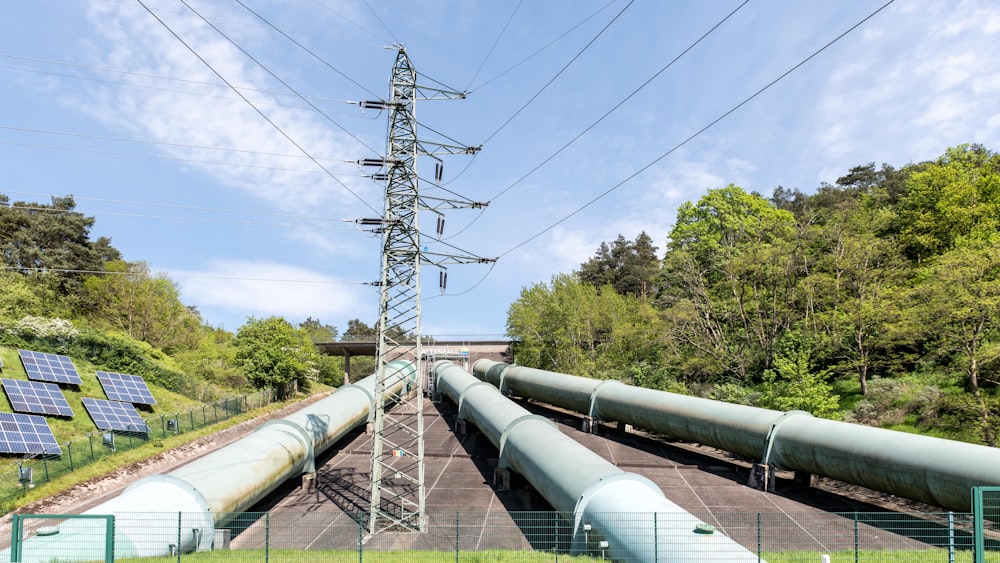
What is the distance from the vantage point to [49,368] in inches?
1329

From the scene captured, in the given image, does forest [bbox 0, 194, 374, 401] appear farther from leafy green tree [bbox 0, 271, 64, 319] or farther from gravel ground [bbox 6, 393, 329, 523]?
gravel ground [bbox 6, 393, 329, 523]

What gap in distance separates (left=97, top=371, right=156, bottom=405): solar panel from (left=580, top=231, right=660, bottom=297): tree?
6859 cm

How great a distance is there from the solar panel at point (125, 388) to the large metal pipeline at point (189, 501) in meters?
18.4

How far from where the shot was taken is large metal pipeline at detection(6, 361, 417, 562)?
12703mm

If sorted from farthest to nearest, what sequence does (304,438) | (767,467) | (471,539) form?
(304,438) → (767,467) → (471,539)

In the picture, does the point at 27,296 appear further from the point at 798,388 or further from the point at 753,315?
the point at 753,315

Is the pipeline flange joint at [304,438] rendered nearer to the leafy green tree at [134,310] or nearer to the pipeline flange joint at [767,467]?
the pipeline flange joint at [767,467]

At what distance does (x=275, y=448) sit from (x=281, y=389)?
1283 inches

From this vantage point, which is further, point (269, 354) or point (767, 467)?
point (269, 354)

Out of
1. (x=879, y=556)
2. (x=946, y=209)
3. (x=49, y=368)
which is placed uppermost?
(x=946, y=209)

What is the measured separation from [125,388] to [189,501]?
26692 millimetres

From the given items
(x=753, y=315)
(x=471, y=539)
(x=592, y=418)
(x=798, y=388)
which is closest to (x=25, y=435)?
(x=471, y=539)

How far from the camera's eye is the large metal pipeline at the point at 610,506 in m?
11.7

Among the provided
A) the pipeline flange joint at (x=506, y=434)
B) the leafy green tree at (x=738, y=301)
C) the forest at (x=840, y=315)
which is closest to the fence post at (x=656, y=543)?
the pipeline flange joint at (x=506, y=434)
